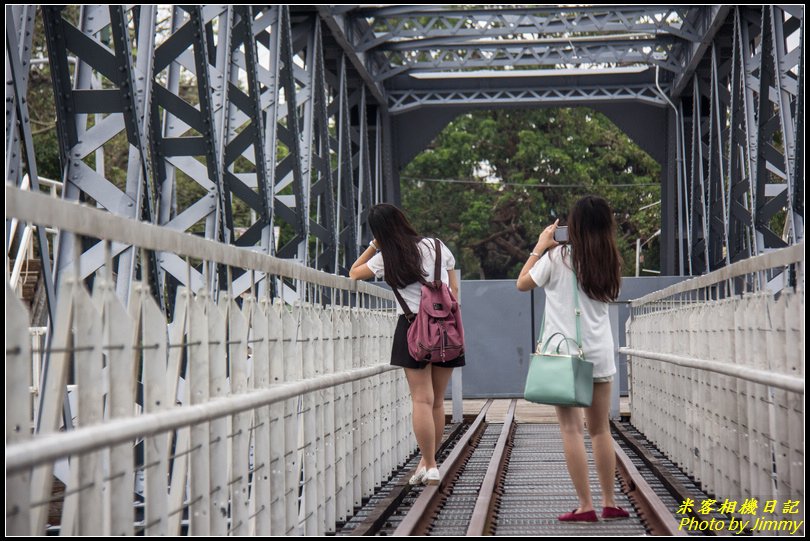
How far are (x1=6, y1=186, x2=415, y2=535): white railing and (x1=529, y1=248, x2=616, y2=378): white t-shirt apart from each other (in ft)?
4.38

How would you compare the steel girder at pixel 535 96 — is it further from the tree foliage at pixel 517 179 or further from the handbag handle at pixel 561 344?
the handbag handle at pixel 561 344

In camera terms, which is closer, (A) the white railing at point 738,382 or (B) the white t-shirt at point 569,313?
(A) the white railing at point 738,382

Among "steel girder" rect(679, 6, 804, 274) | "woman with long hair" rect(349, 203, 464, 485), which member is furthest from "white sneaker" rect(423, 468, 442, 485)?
"steel girder" rect(679, 6, 804, 274)

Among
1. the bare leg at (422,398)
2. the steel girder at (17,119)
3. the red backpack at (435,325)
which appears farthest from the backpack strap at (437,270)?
the steel girder at (17,119)

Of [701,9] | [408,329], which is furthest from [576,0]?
[408,329]

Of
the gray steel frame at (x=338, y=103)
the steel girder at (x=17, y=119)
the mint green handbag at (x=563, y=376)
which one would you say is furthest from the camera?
the gray steel frame at (x=338, y=103)

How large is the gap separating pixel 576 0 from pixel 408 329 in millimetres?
12537

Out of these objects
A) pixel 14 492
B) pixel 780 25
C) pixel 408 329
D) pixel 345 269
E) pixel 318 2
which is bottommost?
pixel 14 492

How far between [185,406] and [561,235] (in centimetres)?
272

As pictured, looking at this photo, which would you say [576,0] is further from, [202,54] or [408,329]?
[408,329]

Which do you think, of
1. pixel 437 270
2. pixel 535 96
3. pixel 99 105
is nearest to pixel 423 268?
pixel 437 270

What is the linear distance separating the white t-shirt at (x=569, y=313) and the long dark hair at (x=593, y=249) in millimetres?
79

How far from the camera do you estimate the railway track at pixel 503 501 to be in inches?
267

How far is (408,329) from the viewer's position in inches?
306
